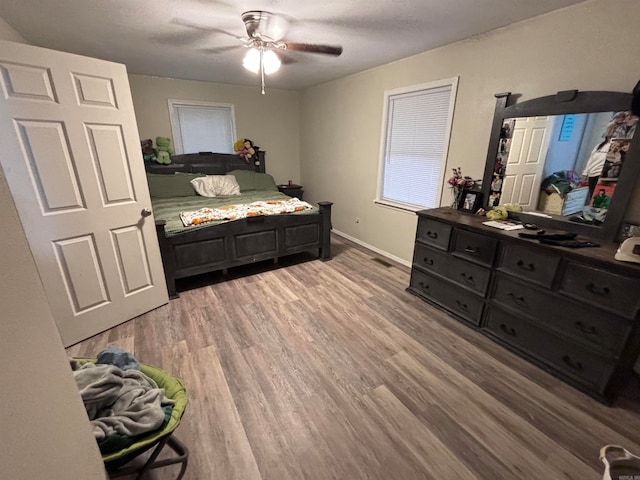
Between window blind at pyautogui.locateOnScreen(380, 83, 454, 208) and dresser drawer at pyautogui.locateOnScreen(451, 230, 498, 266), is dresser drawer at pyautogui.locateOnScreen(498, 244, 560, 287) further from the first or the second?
window blind at pyautogui.locateOnScreen(380, 83, 454, 208)

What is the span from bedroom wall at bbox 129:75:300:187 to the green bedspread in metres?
1.17

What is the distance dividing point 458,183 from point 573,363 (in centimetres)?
164

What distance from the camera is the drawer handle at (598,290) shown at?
1.60m

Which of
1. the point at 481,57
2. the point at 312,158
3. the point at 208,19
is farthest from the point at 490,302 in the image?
the point at 312,158

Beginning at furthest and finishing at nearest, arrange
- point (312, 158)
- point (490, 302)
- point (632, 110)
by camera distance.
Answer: point (312, 158) → point (490, 302) → point (632, 110)

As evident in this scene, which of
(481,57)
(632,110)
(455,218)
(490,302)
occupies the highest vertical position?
(481,57)

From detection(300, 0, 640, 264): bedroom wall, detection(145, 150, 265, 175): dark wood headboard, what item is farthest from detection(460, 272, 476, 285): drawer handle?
detection(145, 150, 265, 175): dark wood headboard

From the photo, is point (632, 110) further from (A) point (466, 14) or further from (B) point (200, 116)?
(B) point (200, 116)

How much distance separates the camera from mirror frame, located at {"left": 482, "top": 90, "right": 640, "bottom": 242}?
1.76 metres

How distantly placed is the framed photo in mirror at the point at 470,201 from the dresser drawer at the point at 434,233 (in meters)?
0.39

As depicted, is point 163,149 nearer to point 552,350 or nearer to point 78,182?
point 78,182

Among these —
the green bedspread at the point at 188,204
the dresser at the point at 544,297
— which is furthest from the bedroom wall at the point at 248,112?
the dresser at the point at 544,297

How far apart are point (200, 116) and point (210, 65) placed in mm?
1256

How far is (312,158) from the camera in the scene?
5156mm
